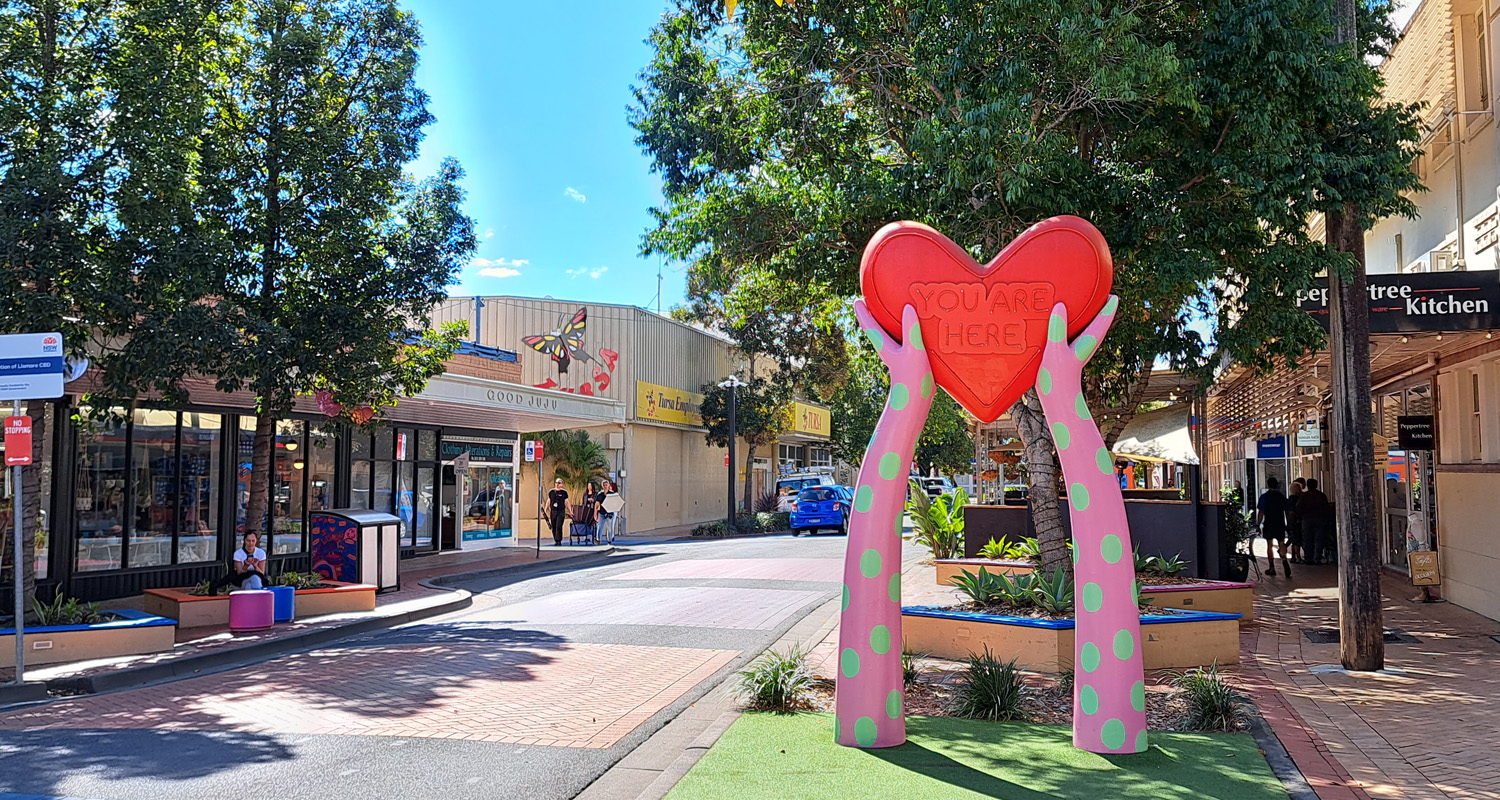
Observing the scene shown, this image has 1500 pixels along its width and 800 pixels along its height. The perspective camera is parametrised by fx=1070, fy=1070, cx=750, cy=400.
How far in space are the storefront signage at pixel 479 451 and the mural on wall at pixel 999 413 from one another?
19100 mm

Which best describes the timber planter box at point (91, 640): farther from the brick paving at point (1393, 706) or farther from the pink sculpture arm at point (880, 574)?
the brick paving at point (1393, 706)

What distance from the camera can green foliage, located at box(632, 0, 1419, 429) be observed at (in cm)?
975

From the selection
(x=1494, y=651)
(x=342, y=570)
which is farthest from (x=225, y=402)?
(x=1494, y=651)

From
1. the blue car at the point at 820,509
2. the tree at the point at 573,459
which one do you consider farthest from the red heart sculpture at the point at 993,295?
the tree at the point at 573,459

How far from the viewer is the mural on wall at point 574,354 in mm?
33781

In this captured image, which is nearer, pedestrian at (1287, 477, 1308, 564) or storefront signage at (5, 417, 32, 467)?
storefront signage at (5, 417, 32, 467)

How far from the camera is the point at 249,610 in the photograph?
12.3 meters

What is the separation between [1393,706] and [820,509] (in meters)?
24.3

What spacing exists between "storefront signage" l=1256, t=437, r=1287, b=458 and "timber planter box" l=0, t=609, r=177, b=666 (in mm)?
22776

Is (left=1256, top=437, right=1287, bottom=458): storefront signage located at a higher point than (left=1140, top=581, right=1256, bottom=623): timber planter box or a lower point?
higher

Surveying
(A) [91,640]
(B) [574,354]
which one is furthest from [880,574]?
(B) [574,354]

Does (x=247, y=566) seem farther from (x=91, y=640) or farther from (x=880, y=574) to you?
(x=880, y=574)

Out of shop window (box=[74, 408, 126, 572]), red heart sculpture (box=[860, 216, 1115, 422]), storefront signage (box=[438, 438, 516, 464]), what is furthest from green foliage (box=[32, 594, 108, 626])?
storefront signage (box=[438, 438, 516, 464])

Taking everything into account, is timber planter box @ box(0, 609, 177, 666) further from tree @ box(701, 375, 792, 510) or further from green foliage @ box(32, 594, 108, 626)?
tree @ box(701, 375, 792, 510)
